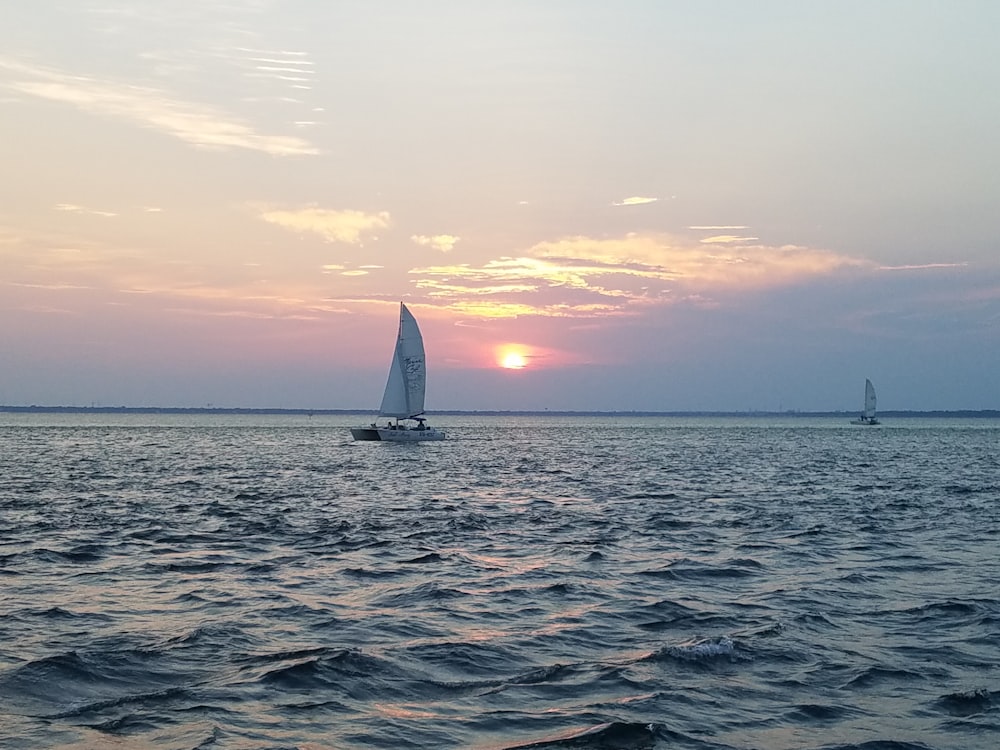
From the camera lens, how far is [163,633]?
587 inches

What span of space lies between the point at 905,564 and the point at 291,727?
16645 mm

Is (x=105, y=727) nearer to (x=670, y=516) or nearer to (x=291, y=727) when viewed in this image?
(x=291, y=727)

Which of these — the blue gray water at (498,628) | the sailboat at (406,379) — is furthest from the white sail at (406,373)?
the blue gray water at (498,628)

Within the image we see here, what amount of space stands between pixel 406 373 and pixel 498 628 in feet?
285

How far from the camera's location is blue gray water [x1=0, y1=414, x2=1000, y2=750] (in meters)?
10.9

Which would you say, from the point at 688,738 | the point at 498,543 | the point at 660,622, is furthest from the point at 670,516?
the point at 688,738

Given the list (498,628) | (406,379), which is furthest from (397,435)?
(498,628)

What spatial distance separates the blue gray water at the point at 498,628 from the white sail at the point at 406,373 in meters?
67.4

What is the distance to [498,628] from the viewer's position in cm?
1572

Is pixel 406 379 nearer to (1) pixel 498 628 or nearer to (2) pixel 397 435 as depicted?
(2) pixel 397 435

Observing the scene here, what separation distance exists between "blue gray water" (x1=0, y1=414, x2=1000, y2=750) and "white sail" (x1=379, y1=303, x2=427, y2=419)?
67.4 metres

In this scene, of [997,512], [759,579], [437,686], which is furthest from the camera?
[997,512]

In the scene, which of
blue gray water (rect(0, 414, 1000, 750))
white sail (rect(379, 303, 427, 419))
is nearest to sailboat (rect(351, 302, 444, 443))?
white sail (rect(379, 303, 427, 419))

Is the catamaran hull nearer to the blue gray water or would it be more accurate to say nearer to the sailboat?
the sailboat
